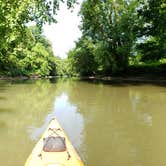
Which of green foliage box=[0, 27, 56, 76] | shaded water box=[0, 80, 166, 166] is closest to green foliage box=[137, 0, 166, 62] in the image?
shaded water box=[0, 80, 166, 166]

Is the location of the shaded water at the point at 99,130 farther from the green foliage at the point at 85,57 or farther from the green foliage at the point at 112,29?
the green foliage at the point at 85,57

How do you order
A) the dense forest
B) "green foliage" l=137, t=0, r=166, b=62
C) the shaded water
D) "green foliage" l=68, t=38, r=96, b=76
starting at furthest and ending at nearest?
"green foliage" l=68, t=38, r=96, b=76
the dense forest
"green foliage" l=137, t=0, r=166, b=62
the shaded water

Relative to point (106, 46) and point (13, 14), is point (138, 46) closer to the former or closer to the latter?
point (106, 46)

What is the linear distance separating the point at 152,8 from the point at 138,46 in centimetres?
918

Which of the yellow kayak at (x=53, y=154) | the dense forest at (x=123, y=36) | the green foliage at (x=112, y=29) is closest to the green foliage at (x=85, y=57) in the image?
the dense forest at (x=123, y=36)

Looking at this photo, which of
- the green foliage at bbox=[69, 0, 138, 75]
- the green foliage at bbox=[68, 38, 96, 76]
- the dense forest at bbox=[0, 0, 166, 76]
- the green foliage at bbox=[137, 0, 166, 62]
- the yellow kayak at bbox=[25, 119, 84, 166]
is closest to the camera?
the yellow kayak at bbox=[25, 119, 84, 166]

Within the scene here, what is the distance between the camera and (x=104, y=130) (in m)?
13.4

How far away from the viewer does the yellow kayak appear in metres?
7.39

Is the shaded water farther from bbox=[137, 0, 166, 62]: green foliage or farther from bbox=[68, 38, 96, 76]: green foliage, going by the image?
bbox=[68, 38, 96, 76]: green foliage

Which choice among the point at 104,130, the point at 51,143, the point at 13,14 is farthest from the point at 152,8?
the point at 51,143

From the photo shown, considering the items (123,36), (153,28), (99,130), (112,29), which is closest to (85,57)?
(112,29)

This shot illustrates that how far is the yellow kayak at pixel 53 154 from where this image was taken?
7391 millimetres

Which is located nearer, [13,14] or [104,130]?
[104,130]

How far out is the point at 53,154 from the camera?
25.4 ft
